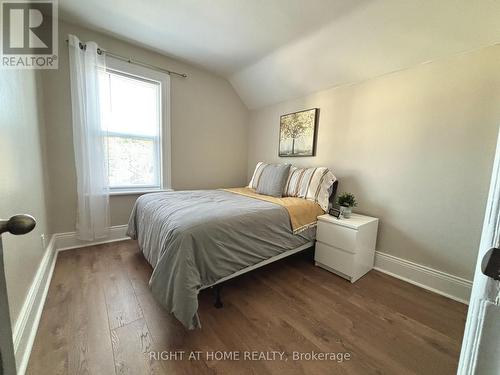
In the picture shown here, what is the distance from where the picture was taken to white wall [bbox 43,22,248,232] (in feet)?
7.41

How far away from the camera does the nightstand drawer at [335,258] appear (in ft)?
6.30

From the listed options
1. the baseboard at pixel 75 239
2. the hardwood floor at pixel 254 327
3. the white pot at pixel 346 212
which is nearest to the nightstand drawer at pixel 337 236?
the white pot at pixel 346 212

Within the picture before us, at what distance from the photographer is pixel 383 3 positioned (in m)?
1.65

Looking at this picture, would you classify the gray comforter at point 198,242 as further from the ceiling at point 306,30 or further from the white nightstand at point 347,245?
the ceiling at point 306,30

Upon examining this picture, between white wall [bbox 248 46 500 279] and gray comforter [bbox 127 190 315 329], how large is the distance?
998 millimetres

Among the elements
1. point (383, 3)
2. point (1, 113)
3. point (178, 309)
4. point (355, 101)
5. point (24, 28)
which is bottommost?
point (178, 309)

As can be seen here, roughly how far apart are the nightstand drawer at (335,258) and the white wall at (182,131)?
2114 millimetres

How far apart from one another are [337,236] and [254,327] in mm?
1135

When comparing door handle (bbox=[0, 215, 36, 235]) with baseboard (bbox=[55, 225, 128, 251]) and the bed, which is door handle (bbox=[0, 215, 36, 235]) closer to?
the bed

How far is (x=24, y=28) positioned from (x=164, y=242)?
6.94 ft

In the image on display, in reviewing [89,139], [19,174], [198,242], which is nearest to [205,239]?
[198,242]

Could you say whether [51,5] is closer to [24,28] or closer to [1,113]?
[24,28]

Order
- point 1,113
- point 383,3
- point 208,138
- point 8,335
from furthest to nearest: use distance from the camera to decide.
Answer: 1. point 208,138
2. point 383,3
3. point 1,113
4. point 8,335

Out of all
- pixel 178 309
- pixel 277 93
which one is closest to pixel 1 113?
pixel 178 309
